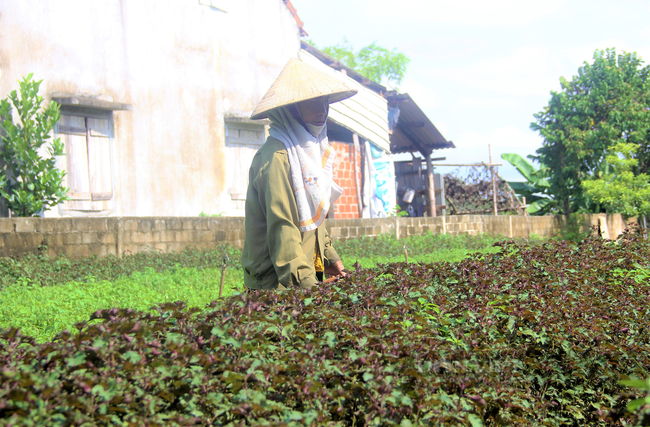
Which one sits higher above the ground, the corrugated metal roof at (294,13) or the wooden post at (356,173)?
the corrugated metal roof at (294,13)

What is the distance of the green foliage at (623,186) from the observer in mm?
19312

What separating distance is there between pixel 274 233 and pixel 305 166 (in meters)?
0.47

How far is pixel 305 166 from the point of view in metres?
3.33

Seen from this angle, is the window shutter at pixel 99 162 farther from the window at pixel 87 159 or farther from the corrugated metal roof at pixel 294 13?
the corrugated metal roof at pixel 294 13

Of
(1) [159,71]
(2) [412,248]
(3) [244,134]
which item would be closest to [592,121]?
(2) [412,248]

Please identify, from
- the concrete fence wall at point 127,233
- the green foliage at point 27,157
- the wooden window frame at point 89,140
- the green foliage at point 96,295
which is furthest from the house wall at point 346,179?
the green foliage at point 27,157

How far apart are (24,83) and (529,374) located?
381 inches

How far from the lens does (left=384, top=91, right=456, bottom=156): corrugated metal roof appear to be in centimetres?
1782

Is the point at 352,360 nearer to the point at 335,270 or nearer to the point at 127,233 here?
the point at 335,270

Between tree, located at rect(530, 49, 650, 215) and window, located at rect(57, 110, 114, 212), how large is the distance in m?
16.4

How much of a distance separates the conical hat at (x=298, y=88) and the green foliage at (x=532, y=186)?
860 inches

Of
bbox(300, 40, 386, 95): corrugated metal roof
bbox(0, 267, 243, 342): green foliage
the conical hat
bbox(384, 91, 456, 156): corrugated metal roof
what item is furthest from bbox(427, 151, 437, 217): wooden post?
the conical hat

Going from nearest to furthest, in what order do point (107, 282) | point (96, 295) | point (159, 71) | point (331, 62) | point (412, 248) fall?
point (96, 295) → point (107, 282) → point (159, 71) → point (412, 248) → point (331, 62)

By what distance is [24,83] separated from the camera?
31.4 feet
